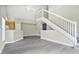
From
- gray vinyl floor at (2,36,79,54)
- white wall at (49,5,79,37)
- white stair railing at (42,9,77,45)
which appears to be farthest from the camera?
white stair railing at (42,9,77,45)

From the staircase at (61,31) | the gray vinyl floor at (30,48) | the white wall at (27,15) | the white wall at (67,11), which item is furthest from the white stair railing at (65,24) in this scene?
the gray vinyl floor at (30,48)

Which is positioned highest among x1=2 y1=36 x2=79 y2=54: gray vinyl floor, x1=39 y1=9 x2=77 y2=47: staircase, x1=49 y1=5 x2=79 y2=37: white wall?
x1=49 y1=5 x2=79 y2=37: white wall

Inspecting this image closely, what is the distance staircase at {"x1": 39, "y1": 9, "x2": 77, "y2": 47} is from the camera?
3105 millimetres

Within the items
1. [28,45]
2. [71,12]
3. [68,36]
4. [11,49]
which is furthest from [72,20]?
[11,49]

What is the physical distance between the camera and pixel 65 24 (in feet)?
10.8

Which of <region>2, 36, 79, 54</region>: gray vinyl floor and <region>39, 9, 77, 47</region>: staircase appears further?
<region>39, 9, 77, 47</region>: staircase

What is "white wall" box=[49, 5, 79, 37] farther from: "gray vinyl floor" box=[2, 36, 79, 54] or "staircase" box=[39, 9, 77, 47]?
"gray vinyl floor" box=[2, 36, 79, 54]

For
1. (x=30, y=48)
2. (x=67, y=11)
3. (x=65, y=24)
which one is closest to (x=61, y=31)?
(x=65, y=24)

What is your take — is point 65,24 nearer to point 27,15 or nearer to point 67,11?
point 67,11

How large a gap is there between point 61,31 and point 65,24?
298mm

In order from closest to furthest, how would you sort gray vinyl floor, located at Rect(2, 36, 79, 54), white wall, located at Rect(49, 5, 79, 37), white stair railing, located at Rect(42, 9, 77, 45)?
gray vinyl floor, located at Rect(2, 36, 79, 54)
white wall, located at Rect(49, 5, 79, 37)
white stair railing, located at Rect(42, 9, 77, 45)

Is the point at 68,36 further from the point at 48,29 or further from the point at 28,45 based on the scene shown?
the point at 28,45

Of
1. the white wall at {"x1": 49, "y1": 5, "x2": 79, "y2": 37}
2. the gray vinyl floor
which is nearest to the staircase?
the white wall at {"x1": 49, "y1": 5, "x2": 79, "y2": 37}
